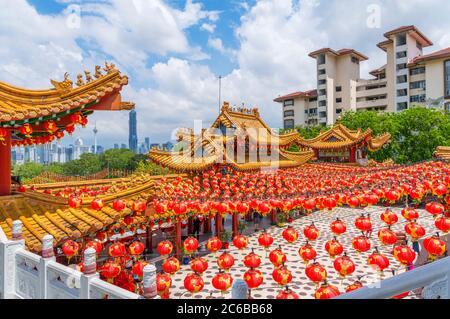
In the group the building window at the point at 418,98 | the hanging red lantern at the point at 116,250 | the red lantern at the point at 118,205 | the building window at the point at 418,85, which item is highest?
the building window at the point at 418,85

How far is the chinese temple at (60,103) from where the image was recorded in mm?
5820

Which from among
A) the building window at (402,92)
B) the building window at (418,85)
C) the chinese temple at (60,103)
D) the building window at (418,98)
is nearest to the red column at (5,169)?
the chinese temple at (60,103)

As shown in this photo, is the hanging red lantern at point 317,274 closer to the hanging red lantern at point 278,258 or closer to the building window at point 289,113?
the hanging red lantern at point 278,258

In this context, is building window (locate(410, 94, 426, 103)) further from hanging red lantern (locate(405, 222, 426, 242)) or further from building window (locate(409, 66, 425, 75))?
hanging red lantern (locate(405, 222, 426, 242))

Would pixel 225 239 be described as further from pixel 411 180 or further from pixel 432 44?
pixel 432 44

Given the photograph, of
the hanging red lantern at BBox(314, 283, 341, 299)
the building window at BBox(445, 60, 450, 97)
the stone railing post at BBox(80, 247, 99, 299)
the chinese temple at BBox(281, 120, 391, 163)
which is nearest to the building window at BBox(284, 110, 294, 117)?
the building window at BBox(445, 60, 450, 97)

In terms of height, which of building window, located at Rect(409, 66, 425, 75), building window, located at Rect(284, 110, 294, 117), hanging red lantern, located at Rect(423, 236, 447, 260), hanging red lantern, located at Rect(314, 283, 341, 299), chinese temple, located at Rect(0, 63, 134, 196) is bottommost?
hanging red lantern, located at Rect(314, 283, 341, 299)

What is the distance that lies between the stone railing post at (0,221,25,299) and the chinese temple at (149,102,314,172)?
10.4 m

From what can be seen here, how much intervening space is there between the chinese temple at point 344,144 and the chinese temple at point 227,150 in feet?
24.3

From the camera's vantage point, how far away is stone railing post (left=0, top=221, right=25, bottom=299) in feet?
16.4

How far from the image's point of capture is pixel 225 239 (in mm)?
15773

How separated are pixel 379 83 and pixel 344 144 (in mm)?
30615

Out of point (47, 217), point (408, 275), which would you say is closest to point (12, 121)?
point (47, 217)

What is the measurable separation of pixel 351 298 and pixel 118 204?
5.31 m
